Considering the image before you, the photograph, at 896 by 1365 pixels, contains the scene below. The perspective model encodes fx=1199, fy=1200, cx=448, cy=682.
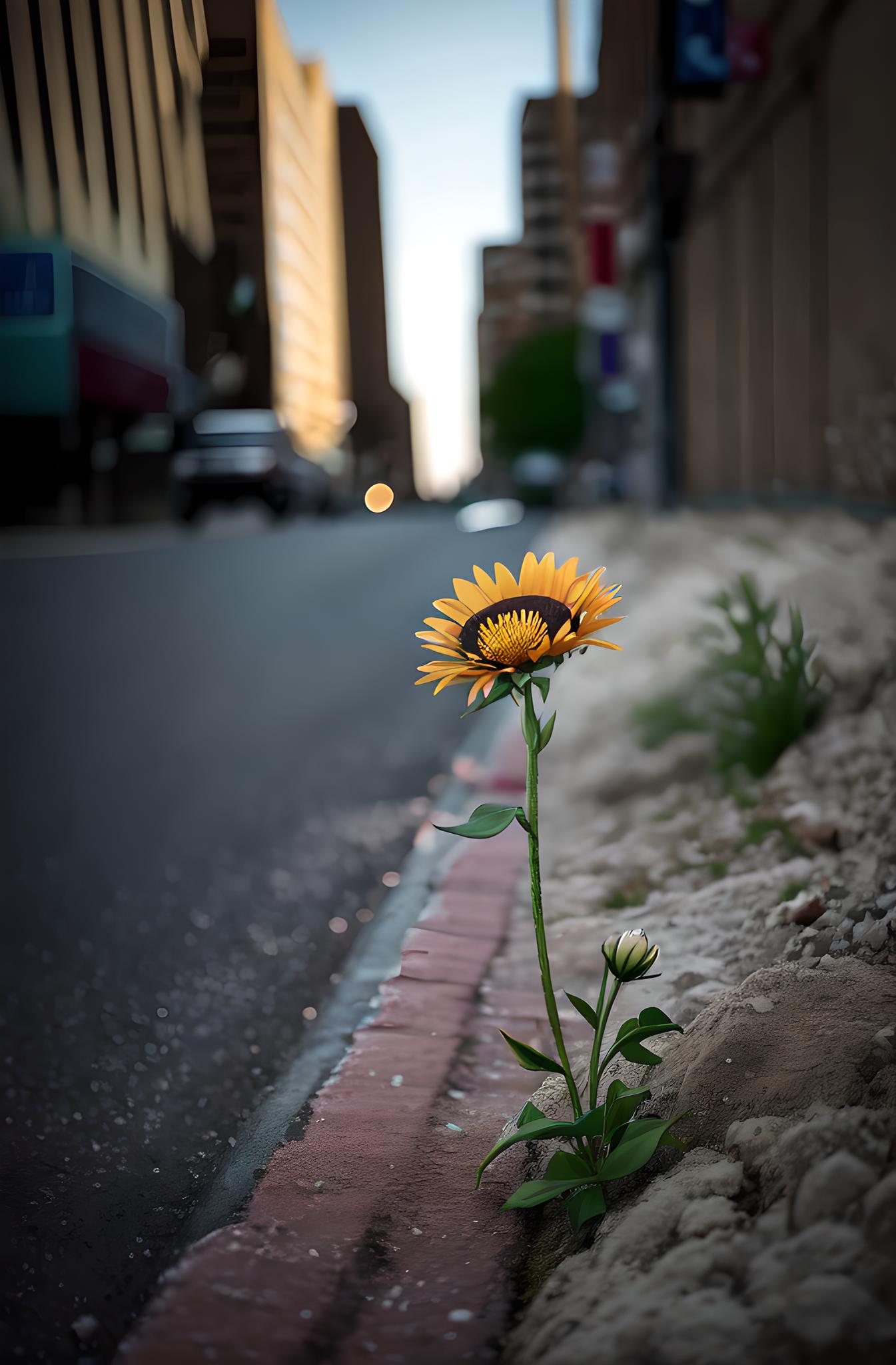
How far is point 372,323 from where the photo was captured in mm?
118500

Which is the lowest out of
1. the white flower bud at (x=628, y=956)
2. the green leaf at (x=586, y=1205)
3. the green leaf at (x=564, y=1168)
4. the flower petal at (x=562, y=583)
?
the green leaf at (x=586, y=1205)

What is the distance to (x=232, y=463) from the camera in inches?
743

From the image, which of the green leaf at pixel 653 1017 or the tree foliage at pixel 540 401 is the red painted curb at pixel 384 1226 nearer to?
the green leaf at pixel 653 1017

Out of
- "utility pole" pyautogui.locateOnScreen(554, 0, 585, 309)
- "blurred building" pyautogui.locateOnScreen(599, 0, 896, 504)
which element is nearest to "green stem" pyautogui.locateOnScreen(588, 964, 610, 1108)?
"blurred building" pyautogui.locateOnScreen(599, 0, 896, 504)

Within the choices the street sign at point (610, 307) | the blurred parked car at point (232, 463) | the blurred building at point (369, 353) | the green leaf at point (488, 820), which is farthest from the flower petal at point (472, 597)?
the blurred building at point (369, 353)

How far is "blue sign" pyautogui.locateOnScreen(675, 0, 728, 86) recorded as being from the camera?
26.7 feet

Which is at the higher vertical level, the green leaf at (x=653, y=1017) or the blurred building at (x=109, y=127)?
the blurred building at (x=109, y=127)

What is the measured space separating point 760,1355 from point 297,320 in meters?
76.8

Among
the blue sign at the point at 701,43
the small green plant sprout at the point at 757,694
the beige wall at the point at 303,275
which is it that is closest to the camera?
the beige wall at the point at 303,275

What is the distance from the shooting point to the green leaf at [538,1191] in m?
1.47

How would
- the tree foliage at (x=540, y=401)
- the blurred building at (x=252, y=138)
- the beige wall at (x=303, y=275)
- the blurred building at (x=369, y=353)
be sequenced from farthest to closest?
the blurred building at (x=369, y=353), the tree foliage at (x=540, y=401), the beige wall at (x=303, y=275), the blurred building at (x=252, y=138)

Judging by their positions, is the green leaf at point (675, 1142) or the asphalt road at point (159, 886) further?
the asphalt road at point (159, 886)

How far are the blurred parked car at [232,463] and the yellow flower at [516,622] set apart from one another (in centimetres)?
1788

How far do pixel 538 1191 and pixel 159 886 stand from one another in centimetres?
208
